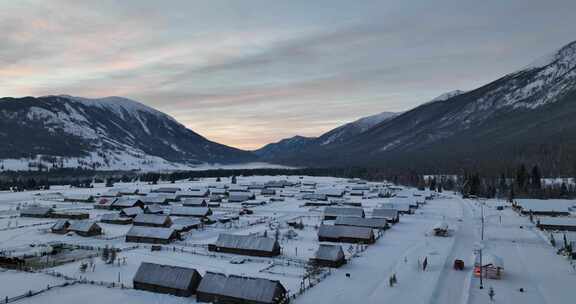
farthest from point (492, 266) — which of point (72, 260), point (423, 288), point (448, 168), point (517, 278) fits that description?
point (448, 168)

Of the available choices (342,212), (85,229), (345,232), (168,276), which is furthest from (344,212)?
(168,276)

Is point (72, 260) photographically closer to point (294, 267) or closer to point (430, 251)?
point (294, 267)

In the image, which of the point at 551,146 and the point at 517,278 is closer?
the point at 517,278

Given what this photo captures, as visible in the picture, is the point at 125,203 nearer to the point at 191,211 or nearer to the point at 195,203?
the point at 195,203

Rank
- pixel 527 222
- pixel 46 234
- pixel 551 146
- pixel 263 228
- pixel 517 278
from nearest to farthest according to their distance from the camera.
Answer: pixel 517 278 < pixel 46 234 < pixel 263 228 < pixel 527 222 < pixel 551 146

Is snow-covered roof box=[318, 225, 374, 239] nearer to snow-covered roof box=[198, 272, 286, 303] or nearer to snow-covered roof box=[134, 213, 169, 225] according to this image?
snow-covered roof box=[198, 272, 286, 303]

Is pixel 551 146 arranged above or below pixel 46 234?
above

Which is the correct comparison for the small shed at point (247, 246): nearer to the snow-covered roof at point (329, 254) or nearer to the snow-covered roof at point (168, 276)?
the snow-covered roof at point (329, 254)

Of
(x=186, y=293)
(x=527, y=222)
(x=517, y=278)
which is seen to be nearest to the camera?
(x=186, y=293)
